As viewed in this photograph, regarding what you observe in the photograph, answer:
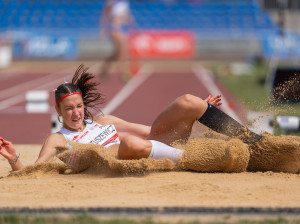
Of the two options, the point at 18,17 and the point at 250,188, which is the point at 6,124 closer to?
the point at 250,188

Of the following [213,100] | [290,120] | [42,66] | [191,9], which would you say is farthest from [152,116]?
[191,9]

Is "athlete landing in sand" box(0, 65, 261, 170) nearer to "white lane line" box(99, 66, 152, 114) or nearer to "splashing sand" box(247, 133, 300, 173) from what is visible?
"splashing sand" box(247, 133, 300, 173)

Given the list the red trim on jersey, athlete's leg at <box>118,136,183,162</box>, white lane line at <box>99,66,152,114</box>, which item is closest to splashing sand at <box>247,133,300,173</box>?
athlete's leg at <box>118,136,183,162</box>

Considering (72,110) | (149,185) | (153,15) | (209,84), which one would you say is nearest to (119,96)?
(209,84)

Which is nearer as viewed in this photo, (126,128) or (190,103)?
(190,103)

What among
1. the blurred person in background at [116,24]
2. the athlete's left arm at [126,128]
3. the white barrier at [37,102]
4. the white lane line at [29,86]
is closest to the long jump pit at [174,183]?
the athlete's left arm at [126,128]

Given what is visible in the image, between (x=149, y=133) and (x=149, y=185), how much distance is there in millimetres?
963

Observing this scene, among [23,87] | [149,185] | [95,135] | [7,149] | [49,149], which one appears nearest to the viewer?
[149,185]

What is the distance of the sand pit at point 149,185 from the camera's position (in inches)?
145

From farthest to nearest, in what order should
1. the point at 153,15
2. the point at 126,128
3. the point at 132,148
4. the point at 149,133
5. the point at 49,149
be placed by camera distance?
the point at 153,15
the point at 126,128
the point at 149,133
the point at 49,149
the point at 132,148

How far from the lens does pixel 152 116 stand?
32.6 ft

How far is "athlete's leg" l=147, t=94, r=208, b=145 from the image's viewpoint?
4.59 metres

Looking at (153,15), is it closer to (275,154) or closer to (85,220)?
(275,154)

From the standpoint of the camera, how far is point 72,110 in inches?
186
